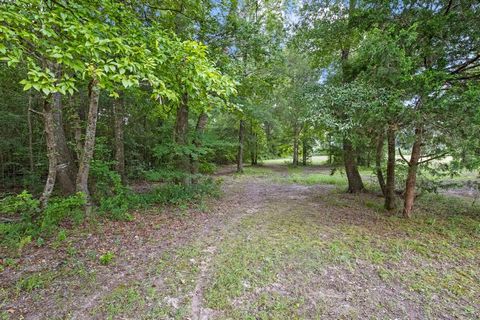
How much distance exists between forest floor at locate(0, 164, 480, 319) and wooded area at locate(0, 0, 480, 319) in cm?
5

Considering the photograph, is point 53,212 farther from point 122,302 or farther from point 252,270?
point 252,270

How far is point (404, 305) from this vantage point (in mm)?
2480

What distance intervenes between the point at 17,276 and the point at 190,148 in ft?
12.4

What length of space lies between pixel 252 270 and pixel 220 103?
2.38m

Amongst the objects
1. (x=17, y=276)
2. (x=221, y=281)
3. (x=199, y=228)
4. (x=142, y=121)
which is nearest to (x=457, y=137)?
(x=221, y=281)

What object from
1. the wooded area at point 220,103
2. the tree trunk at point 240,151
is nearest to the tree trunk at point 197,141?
the wooded area at point 220,103

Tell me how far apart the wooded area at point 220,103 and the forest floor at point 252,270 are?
0.05 metres

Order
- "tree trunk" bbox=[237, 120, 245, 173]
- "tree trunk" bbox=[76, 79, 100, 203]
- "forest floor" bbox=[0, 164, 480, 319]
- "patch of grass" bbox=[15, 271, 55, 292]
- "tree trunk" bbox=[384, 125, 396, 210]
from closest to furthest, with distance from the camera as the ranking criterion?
"forest floor" bbox=[0, 164, 480, 319] → "patch of grass" bbox=[15, 271, 55, 292] → "tree trunk" bbox=[76, 79, 100, 203] → "tree trunk" bbox=[384, 125, 396, 210] → "tree trunk" bbox=[237, 120, 245, 173]

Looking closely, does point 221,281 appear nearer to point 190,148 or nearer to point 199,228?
point 199,228

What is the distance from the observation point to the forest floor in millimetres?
2387

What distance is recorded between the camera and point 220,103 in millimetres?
3277

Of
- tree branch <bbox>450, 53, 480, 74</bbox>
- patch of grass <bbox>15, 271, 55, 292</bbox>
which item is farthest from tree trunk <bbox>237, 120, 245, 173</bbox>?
patch of grass <bbox>15, 271, 55, 292</bbox>

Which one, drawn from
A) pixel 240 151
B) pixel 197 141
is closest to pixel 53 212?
pixel 197 141

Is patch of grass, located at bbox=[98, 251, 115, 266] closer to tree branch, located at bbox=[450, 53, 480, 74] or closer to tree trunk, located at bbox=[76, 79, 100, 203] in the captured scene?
tree trunk, located at bbox=[76, 79, 100, 203]
